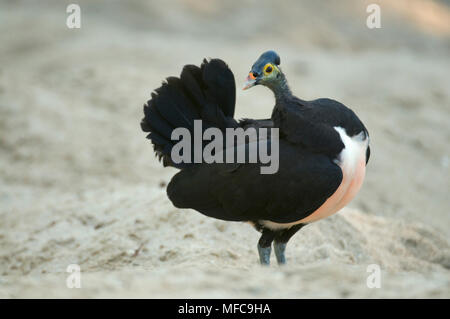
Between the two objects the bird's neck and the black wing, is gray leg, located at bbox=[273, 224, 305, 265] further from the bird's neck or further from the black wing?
the bird's neck

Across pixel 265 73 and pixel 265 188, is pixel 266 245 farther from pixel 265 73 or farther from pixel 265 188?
pixel 265 73

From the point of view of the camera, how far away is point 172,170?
21.6 feet

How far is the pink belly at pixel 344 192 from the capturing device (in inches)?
144

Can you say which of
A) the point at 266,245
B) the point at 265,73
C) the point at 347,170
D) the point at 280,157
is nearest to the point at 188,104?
→ the point at 265,73

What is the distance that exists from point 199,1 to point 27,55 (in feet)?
13.5

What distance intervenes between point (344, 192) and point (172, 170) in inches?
123

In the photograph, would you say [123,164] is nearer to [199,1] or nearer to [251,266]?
[251,266]

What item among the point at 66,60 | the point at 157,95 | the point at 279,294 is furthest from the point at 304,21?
the point at 279,294

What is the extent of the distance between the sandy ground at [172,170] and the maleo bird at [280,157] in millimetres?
355

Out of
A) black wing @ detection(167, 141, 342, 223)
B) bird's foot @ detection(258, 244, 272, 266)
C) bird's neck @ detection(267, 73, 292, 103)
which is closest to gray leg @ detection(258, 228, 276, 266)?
bird's foot @ detection(258, 244, 272, 266)

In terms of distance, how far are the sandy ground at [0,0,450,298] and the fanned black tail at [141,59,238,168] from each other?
865 mm

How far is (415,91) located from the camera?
31.4ft

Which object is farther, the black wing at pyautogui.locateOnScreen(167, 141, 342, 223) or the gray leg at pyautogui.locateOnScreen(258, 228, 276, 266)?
the gray leg at pyautogui.locateOnScreen(258, 228, 276, 266)

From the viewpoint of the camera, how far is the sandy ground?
3.54 metres
